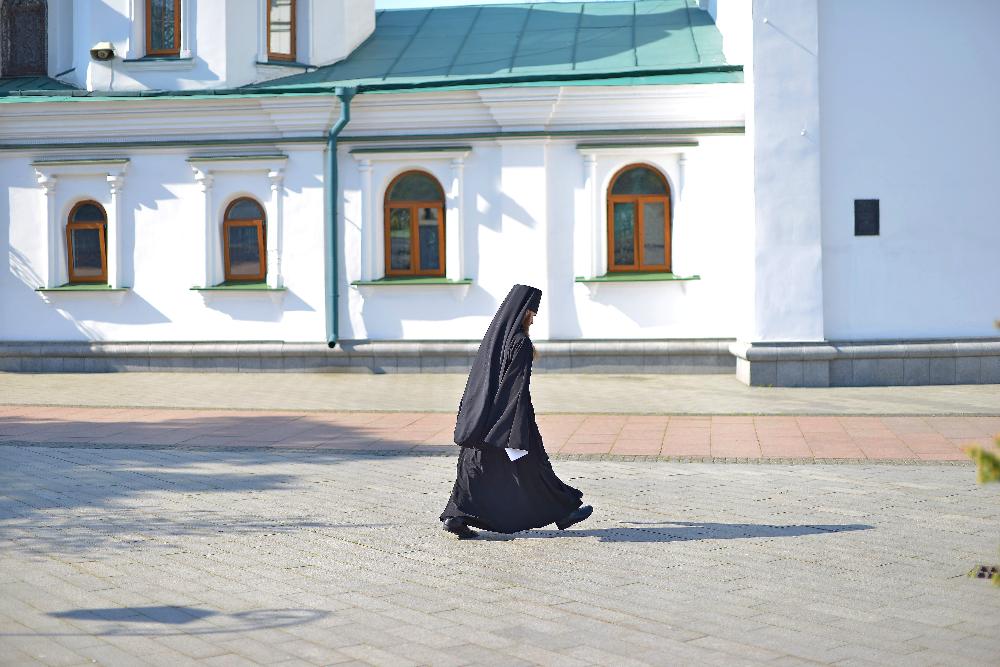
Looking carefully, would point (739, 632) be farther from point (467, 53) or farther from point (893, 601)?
point (467, 53)

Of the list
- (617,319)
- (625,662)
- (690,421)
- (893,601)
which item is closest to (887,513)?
(893,601)

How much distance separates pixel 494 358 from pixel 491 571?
4.77 ft

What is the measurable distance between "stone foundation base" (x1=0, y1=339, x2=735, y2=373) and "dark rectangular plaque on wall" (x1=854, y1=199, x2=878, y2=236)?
8.99 feet

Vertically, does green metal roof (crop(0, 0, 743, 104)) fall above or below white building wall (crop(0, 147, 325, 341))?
above

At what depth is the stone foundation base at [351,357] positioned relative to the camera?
19078mm

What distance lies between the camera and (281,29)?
2105 cm

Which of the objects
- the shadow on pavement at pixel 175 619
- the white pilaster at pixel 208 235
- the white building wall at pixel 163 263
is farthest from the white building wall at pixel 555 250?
the shadow on pavement at pixel 175 619

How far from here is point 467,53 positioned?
21.2 meters

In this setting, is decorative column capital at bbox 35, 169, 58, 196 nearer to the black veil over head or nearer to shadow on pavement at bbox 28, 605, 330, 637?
the black veil over head

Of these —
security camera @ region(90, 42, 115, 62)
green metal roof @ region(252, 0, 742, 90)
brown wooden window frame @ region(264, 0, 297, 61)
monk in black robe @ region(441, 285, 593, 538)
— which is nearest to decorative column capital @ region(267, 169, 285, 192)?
green metal roof @ region(252, 0, 742, 90)

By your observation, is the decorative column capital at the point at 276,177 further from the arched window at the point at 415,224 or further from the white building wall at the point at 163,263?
the arched window at the point at 415,224

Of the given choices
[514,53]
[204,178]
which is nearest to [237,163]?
[204,178]

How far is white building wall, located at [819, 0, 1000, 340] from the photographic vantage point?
17297mm

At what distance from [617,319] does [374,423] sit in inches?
259
